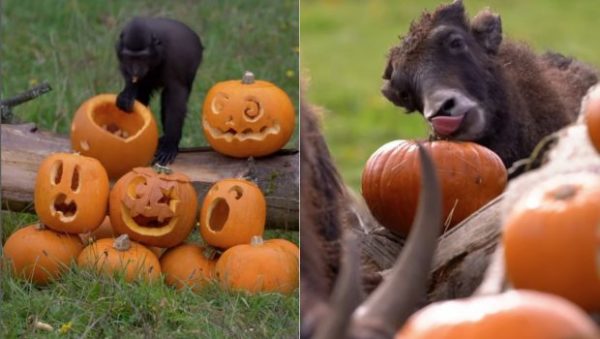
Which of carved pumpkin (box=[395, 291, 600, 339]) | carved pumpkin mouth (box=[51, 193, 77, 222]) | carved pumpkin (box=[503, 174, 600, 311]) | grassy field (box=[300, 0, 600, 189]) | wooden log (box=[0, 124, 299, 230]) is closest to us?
carved pumpkin (box=[395, 291, 600, 339])

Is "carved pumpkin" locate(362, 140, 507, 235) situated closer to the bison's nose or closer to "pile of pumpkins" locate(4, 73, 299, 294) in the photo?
the bison's nose

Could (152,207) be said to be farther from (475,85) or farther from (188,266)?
(475,85)

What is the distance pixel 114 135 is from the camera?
5.39 m

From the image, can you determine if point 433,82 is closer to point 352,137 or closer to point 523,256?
point 523,256

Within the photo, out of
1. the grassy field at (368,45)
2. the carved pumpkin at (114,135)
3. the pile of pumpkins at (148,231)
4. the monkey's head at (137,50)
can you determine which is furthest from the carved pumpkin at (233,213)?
the grassy field at (368,45)

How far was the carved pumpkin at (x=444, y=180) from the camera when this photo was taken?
4062 mm

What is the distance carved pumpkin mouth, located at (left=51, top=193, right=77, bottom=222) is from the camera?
4922 millimetres

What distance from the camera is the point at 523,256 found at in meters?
2.48

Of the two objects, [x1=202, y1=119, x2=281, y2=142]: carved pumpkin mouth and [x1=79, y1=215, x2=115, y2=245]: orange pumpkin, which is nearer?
[x1=79, y1=215, x2=115, y2=245]: orange pumpkin

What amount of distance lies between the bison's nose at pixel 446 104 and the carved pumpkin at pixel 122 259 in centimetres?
115

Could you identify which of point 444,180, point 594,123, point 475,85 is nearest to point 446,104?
point 475,85

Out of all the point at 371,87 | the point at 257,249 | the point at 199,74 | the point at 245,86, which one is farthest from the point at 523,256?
the point at 371,87

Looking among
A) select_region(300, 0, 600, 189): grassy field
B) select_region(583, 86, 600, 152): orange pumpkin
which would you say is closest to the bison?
select_region(583, 86, 600, 152): orange pumpkin

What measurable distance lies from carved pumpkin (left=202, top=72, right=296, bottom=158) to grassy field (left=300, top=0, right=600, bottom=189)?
21.3 ft
